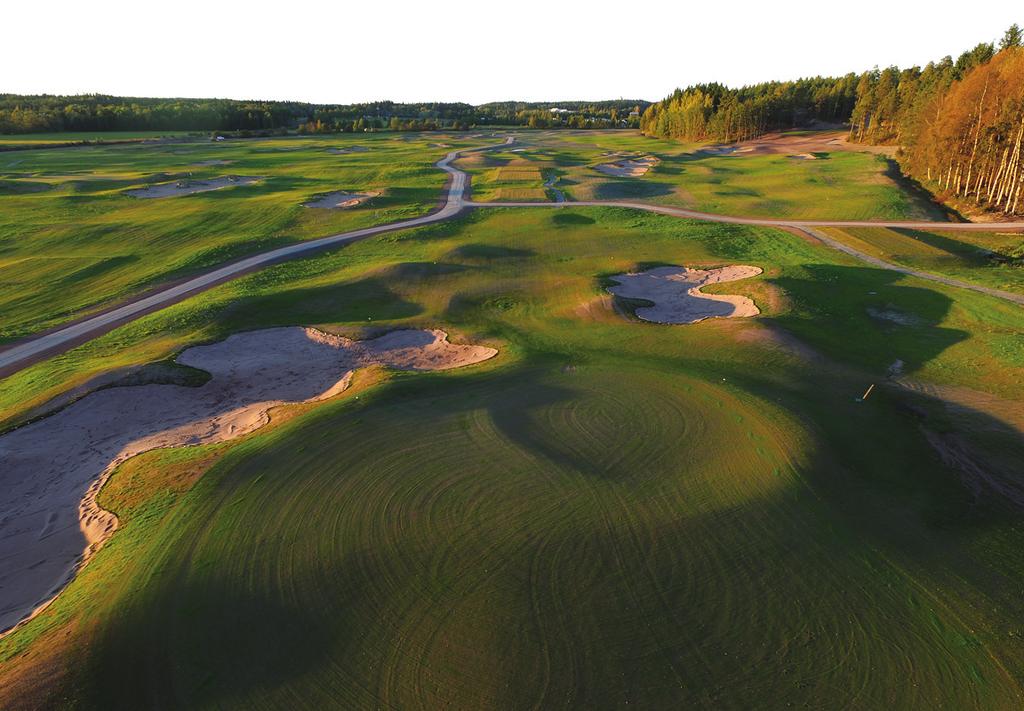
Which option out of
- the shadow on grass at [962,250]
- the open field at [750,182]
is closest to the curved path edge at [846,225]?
the shadow on grass at [962,250]

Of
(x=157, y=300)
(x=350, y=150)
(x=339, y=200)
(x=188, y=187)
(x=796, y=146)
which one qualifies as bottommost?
(x=157, y=300)

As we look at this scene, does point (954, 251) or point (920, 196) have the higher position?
point (920, 196)

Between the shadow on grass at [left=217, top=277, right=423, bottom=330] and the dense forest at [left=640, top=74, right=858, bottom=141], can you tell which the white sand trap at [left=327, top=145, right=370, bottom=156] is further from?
the shadow on grass at [left=217, top=277, right=423, bottom=330]

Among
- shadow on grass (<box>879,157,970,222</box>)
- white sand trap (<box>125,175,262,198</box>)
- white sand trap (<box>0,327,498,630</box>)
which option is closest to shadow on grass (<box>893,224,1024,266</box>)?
shadow on grass (<box>879,157,970,222</box>)

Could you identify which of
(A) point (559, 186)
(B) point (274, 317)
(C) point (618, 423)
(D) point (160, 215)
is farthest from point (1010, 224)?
(D) point (160, 215)

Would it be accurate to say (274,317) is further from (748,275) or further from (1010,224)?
(1010,224)

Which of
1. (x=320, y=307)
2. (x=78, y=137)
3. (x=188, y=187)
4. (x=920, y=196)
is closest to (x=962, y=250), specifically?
(x=920, y=196)

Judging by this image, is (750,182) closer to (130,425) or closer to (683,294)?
(683,294)
